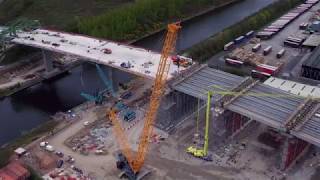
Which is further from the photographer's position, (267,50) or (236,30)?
(236,30)

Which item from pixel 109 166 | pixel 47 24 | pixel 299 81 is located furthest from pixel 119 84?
pixel 47 24

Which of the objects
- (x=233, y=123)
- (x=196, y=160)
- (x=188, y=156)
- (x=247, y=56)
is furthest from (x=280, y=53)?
(x=196, y=160)

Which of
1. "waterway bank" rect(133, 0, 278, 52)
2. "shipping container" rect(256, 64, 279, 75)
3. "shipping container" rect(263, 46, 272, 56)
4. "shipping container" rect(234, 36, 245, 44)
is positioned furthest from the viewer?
"waterway bank" rect(133, 0, 278, 52)

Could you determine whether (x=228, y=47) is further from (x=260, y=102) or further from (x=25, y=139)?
(x=25, y=139)

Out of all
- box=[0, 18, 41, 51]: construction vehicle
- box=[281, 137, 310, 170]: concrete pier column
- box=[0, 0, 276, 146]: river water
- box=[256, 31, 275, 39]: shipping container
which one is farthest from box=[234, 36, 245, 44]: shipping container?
box=[0, 18, 41, 51]: construction vehicle

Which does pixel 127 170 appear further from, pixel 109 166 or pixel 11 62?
pixel 11 62

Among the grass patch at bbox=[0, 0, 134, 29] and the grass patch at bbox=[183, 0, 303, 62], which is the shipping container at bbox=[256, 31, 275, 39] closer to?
the grass patch at bbox=[183, 0, 303, 62]

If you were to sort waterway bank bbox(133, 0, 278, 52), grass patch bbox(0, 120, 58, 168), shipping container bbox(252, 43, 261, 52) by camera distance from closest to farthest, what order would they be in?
grass patch bbox(0, 120, 58, 168)
shipping container bbox(252, 43, 261, 52)
waterway bank bbox(133, 0, 278, 52)
